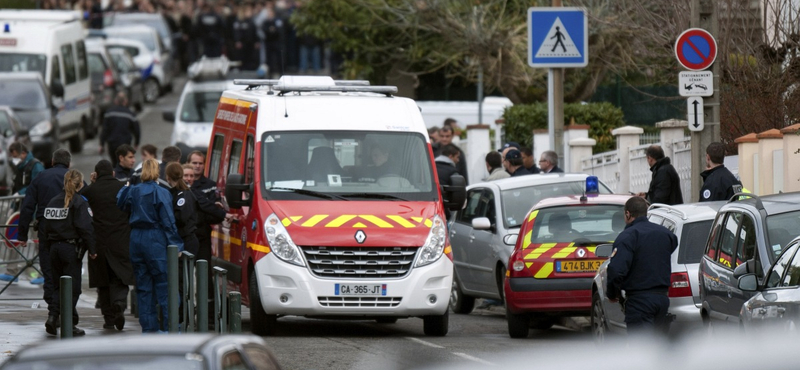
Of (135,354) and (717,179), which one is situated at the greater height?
(135,354)

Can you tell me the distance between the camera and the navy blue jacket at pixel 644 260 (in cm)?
1170

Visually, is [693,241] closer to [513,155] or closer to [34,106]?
[513,155]

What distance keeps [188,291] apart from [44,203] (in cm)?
267

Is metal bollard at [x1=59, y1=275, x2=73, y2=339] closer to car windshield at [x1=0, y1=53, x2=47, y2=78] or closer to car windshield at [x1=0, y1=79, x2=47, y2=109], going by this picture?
car windshield at [x1=0, y1=79, x2=47, y2=109]

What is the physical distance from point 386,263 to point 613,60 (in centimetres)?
1753

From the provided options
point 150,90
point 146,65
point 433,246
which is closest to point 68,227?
point 433,246

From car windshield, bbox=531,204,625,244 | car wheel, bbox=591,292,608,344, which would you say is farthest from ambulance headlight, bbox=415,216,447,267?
car wheel, bbox=591,292,608,344

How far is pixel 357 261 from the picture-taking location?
14.3 metres

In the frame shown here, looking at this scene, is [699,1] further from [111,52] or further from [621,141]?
[111,52]

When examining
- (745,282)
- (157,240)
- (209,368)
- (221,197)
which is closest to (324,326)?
(221,197)

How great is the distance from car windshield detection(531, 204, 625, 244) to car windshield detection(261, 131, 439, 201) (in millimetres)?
1091

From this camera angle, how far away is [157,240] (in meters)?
13.8

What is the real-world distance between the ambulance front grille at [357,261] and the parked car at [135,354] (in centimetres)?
725

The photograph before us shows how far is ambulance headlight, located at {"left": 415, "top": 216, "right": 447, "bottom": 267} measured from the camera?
14.4 m
